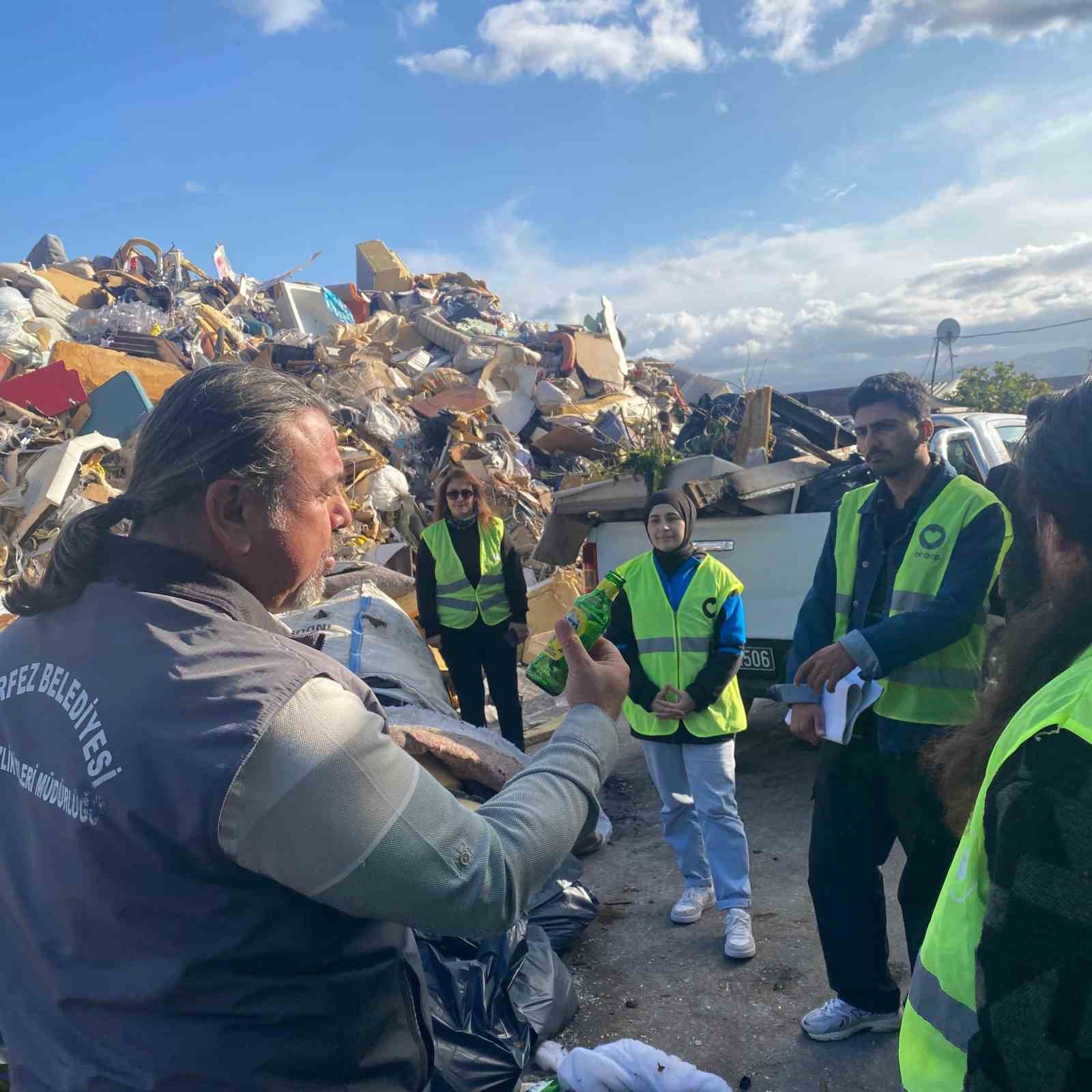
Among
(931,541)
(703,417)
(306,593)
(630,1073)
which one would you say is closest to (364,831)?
(306,593)

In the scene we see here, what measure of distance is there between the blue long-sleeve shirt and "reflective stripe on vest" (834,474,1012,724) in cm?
98

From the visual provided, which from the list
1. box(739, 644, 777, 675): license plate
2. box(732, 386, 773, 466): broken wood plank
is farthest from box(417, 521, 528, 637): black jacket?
box(732, 386, 773, 466): broken wood plank

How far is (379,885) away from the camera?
3.41 feet

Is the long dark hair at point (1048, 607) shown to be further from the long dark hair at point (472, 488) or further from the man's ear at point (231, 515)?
the long dark hair at point (472, 488)

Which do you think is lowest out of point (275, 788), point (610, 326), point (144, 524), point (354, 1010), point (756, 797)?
point (756, 797)

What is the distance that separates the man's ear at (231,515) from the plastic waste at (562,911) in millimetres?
2539

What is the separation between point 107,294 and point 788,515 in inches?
586

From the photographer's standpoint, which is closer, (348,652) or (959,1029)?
(959,1029)

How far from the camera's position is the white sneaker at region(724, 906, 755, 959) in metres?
3.41

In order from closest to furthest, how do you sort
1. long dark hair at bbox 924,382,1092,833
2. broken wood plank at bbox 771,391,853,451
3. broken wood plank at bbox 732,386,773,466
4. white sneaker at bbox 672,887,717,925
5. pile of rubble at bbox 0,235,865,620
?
long dark hair at bbox 924,382,1092,833
white sneaker at bbox 672,887,717,925
broken wood plank at bbox 732,386,773,466
broken wood plank at bbox 771,391,853,451
pile of rubble at bbox 0,235,865,620

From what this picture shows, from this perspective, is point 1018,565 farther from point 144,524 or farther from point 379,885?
point 144,524

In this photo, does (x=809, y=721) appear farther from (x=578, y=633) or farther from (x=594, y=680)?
(x=594, y=680)

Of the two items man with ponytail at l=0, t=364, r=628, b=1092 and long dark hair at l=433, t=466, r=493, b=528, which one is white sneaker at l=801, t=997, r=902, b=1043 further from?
long dark hair at l=433, t=466, r=493, b=528

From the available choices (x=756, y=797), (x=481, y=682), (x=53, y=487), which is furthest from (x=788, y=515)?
(x=53, y=487)
